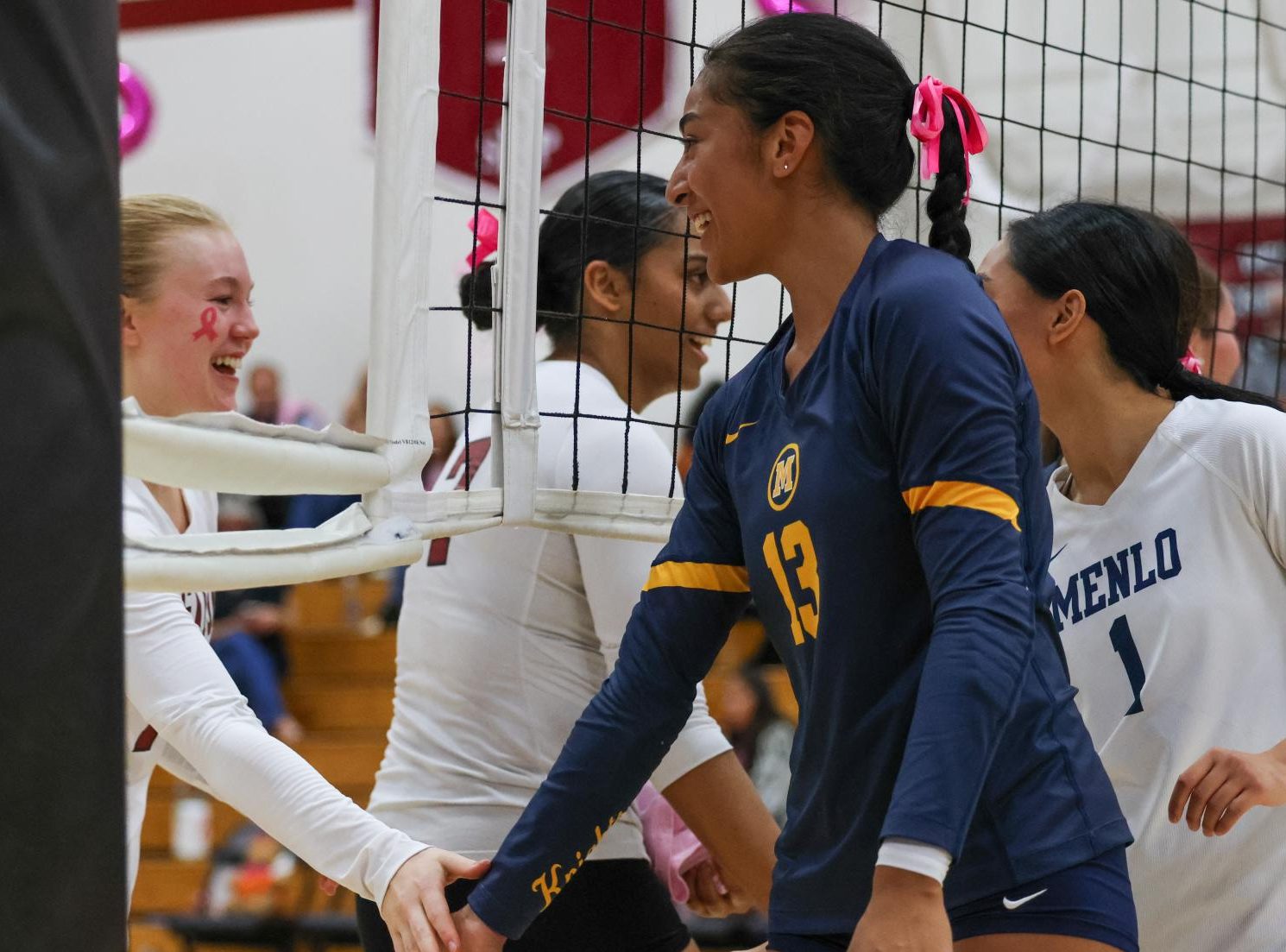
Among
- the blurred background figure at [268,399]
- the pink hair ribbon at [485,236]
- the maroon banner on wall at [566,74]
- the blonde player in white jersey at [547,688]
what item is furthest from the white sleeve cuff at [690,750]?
the blurred background figure at [268,399]

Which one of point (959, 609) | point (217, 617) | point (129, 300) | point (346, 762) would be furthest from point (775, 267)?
point (217, 617)

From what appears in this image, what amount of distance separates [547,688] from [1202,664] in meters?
0.88

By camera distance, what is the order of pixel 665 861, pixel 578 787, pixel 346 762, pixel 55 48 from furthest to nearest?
pixel 346 762 < pixel 665 861 < pixel 578 787 < pixel 55 48

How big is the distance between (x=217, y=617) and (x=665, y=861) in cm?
561

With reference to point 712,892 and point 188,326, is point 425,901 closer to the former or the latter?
point 712,892

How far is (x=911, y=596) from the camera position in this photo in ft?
5.02

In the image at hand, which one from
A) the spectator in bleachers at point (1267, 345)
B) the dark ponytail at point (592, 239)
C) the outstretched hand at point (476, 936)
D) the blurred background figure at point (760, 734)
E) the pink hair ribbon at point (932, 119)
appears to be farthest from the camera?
the spectator in bleachers at point (1267, 345)

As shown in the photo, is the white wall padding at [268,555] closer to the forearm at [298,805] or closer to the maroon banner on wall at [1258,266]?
the forearm at [298,805]

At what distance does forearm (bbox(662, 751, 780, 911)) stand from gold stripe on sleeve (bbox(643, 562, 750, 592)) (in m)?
0.51

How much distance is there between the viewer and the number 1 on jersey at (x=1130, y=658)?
2.09 metres

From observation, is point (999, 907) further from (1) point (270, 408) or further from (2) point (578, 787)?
(1) point (270, 408)

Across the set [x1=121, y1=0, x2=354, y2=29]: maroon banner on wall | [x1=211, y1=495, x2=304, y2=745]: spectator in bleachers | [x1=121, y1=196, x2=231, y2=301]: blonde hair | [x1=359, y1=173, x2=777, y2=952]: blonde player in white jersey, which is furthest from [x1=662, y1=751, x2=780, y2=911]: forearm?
[x1=121, y1=0, x2=354, y2=29]: maroon banner on wall

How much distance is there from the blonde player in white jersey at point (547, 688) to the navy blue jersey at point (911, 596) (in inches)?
20.8

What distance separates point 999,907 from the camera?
1.47 metres
